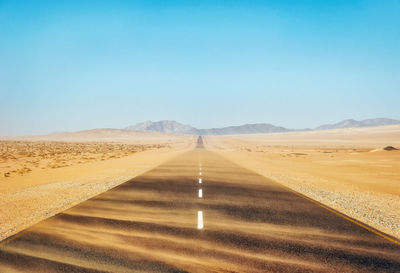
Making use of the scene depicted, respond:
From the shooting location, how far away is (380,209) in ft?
34.7

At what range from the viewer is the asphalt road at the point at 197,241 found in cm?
522

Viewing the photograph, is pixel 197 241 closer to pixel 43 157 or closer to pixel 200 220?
pixel 200 220

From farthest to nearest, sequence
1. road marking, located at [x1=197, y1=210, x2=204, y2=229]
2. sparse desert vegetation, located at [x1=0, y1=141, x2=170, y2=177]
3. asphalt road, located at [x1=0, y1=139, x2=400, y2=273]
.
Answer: sparse desert vegetation, located at [x1=0, y1=141, x2=170, y2=177], road marking, located at [x1=197, y1=210, x2=204, y2=229], asphalt road, located at [x1=0, y1=139, x2=400, y2=273]

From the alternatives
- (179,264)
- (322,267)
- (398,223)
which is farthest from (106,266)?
(398,223)

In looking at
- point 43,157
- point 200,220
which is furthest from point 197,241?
point 43,157

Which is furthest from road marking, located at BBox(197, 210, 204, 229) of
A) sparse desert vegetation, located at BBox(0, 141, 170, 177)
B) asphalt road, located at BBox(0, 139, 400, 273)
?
sparse desert vegetation, located at BBox(0, 141, 170, 177)

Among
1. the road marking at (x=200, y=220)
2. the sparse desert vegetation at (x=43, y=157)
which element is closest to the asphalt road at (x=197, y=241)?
the road marking at (x=200, y=220)

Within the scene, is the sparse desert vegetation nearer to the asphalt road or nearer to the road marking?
the asphalt road

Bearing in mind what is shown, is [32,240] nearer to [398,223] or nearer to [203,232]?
[203,232]

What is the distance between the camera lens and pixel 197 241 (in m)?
6.39

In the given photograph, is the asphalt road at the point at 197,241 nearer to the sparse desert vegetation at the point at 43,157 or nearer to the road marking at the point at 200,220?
the road marking at the point at 200,220

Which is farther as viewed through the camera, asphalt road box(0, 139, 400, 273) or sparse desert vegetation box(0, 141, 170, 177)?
sparse desert vegetation box(0, 141, 170, 177)

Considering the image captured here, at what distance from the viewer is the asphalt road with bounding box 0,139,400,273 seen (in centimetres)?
522

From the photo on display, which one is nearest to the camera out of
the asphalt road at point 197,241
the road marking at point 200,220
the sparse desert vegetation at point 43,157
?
the asphalt road at point 197,241
